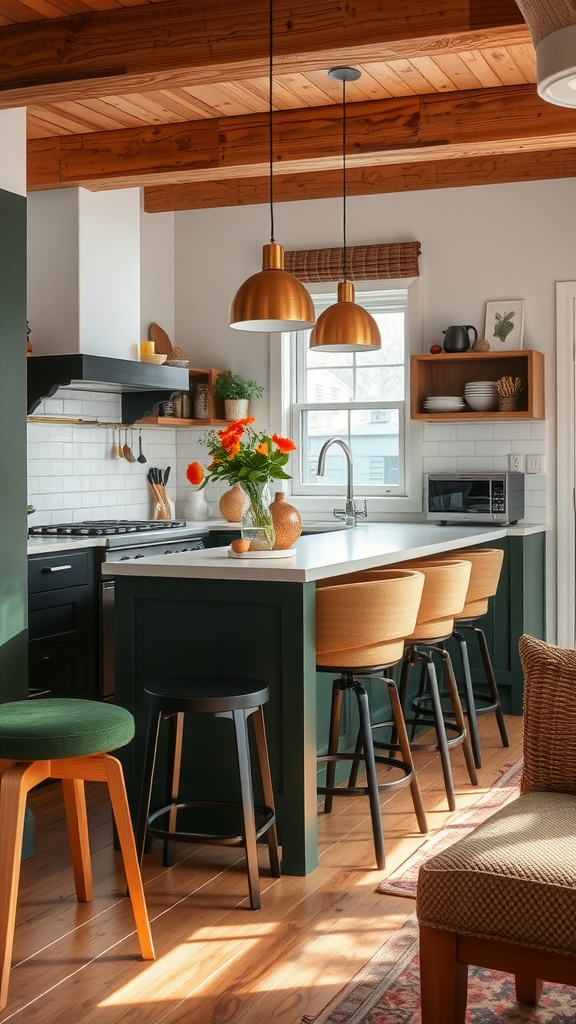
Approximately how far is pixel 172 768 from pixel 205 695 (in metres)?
0.51

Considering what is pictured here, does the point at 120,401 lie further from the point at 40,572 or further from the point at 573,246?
the point at 573,246

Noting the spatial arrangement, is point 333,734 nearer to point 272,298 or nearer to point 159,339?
point 272,298

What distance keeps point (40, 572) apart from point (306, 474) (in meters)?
2.60

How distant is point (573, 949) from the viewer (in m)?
1.88

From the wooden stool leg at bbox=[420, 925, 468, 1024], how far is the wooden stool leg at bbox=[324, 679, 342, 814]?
5.39ft

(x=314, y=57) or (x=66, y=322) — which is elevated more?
(x=314, y=57)

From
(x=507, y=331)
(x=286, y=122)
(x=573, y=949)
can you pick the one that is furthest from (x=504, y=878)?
(x=507, y=331)

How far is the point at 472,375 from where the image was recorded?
252 inches

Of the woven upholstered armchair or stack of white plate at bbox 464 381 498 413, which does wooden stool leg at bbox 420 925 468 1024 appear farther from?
stack of white plate at bbox 464 381 498 413

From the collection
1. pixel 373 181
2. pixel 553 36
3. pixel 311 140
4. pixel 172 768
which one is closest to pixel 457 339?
pixel 373 181

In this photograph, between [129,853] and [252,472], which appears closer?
[129,853]

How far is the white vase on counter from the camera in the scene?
22.7 feet

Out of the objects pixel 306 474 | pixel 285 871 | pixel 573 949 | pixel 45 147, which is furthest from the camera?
pixel 306 474

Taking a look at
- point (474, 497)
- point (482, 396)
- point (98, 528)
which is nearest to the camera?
point (98, 528)
